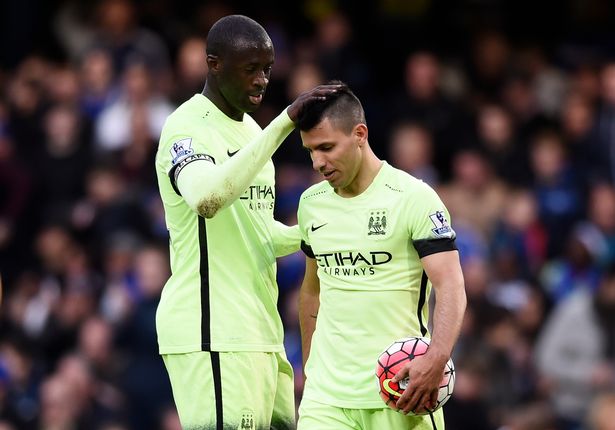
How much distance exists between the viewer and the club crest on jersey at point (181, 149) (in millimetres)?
6921

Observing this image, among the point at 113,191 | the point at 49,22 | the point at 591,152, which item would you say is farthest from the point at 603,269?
the point at 49,22

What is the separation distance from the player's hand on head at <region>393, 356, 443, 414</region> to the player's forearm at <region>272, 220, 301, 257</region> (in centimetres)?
101

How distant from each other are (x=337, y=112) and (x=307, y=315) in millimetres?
1189

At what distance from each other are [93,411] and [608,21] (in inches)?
272

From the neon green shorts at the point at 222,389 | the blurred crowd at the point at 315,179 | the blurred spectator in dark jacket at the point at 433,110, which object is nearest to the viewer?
the neon green shorts at the point at 222,389

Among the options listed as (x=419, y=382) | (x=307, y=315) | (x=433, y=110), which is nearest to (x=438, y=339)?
(x=419, y=382)

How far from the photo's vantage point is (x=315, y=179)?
13.4 meters

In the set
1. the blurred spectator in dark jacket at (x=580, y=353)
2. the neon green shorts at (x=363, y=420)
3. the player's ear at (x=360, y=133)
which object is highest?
the player's ear at (x=360, y=133)

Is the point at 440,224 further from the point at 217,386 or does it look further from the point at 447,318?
the point at 217,386

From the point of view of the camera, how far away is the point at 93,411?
1281cm

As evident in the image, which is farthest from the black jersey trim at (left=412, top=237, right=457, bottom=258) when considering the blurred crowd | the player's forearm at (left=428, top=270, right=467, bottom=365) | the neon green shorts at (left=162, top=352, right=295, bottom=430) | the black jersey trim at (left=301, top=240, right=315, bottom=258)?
the blurred crowd

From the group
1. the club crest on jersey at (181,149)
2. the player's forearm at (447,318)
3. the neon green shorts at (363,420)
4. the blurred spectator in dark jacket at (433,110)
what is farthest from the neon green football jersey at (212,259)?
the blurred spectator in dark jacket at (433,110)

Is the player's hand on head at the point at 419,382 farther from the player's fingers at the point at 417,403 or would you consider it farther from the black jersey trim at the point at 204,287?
the black jersey trim at the point at 204,287

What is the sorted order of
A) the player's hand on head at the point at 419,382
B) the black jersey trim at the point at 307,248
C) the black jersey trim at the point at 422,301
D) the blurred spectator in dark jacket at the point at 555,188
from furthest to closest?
the blurred spectator in dark jacket at the point at 555,188, the black jersey trim at the point at 307,248, the black jersey trim at the point at 422,301, the player's hand on head at the point at 419,382
